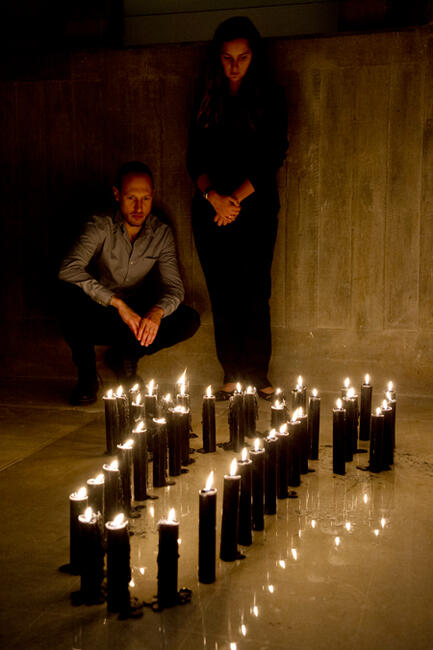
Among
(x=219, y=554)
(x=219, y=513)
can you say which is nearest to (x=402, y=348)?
(x=219, y=513)

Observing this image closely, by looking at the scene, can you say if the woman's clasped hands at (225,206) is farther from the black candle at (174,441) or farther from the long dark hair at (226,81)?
the black candle at (174,441)

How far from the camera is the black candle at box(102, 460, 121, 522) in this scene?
261 cm

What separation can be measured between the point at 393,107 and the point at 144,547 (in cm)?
366

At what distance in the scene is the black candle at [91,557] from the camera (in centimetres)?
219

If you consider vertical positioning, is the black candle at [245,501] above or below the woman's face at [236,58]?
below

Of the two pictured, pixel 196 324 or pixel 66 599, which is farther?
pixel 196 324

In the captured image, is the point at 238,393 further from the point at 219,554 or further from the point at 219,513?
the point at 219,554

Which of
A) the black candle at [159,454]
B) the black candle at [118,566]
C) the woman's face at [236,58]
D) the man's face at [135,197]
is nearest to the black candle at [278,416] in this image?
the black candle at [159,454]

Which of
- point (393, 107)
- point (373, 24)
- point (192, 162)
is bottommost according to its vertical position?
point (192, 162)

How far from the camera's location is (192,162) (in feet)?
16.7

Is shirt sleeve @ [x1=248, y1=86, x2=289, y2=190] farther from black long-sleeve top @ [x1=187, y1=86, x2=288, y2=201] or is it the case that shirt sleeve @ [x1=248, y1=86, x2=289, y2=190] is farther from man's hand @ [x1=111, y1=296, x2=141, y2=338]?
man's hand @ [x1=111, y1=296, x2=141, y2=338]

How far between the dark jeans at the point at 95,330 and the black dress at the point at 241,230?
16.0 inches

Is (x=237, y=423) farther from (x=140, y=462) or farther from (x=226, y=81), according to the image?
(x=226, y=81)

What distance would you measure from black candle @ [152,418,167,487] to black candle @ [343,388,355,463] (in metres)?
0.93
